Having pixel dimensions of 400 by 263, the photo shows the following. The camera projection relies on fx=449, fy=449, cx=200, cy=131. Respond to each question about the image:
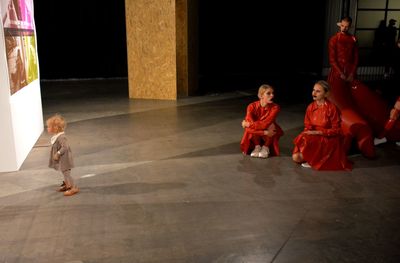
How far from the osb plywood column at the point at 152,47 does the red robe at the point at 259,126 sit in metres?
4.11

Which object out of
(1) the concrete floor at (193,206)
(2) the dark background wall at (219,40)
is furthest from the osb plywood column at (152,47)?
(1) the concrete floor at (193,206)

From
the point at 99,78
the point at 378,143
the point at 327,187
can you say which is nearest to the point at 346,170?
the point at 327,187

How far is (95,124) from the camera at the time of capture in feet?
23.7

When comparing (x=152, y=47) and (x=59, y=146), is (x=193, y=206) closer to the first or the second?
(x=59, y=146)

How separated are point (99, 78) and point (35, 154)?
8290 mm

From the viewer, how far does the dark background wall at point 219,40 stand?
13008 mm

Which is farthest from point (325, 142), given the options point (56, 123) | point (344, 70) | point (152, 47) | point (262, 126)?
point (152, 47)

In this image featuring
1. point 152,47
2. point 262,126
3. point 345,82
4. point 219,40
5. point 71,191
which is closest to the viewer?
point 71,191

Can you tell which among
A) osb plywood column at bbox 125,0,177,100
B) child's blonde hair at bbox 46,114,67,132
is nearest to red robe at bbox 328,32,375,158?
child's blonde hair at bbox 46,114,67,132

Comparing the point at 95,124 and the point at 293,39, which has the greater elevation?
the point at 293,39

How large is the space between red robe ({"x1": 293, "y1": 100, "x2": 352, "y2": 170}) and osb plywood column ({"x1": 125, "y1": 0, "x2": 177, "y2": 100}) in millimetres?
4771

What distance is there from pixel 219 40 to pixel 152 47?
5529 millimetres

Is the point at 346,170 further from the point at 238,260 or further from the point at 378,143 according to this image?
the point at 238,260

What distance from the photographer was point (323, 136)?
15.8 ft
